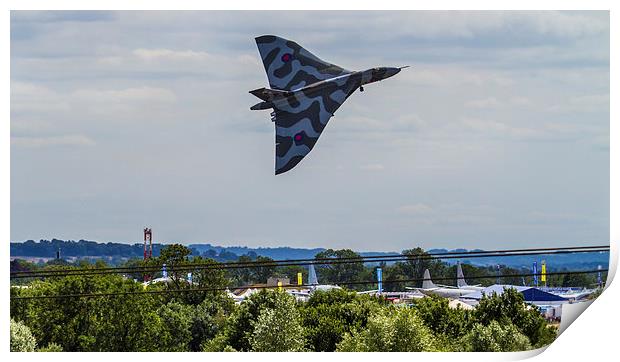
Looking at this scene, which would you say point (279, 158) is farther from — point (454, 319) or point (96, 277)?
point (96, 277)

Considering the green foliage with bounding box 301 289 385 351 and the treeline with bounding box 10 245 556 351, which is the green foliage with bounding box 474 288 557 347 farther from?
the green foliage with bounding box 301 289 385 351

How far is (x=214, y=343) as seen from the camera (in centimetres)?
4581

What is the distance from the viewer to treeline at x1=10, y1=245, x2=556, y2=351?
38469 mm

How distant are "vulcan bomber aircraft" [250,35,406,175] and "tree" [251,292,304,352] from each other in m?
10.8

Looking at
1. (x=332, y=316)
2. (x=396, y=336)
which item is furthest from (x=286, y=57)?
(x=332, y=316)

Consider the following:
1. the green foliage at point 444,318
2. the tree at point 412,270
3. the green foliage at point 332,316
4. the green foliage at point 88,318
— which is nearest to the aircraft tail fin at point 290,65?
the green foliage at point 332,316

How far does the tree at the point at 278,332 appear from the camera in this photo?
3716 centimetres

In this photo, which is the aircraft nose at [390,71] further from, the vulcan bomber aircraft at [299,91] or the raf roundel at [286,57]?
the raf roundel at [286,57]

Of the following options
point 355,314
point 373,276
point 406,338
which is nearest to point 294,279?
point 373,276

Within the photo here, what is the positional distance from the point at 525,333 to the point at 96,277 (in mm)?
21211

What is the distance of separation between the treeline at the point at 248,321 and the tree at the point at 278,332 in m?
0.04

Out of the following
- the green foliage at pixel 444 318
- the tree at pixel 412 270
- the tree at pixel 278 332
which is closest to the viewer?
the tree at pixel 278 332

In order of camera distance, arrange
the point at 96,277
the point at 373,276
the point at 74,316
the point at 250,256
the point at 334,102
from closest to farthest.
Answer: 1. the point at 334,102
2. the point at 74,316
3. the point at 96,277
4. the point at 373,276
5. the point at 250,256

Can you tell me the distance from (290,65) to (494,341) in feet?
44.1
